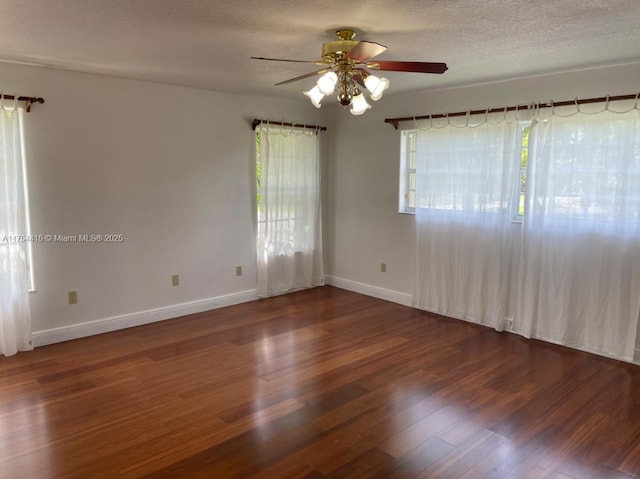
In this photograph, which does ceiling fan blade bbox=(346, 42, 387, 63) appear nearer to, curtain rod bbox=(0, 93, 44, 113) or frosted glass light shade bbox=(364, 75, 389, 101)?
frosted glass light shade bbox=(364, 75, 389, 101)

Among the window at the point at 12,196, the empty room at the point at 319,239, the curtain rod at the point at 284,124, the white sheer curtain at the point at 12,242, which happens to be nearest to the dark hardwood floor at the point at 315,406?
the empty room at the point at 319,239

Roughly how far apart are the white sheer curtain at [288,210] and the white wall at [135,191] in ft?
0.48

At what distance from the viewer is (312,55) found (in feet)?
10.4

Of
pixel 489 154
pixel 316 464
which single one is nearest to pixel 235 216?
pixel 489 154

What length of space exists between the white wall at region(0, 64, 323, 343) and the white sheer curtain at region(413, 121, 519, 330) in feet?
6.08

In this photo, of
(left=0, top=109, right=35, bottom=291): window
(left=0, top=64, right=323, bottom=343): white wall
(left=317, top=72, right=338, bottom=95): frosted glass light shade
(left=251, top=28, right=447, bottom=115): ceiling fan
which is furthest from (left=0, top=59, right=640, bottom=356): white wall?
(left=317, top=72, right=338, bottom=95): frosted glass light shade

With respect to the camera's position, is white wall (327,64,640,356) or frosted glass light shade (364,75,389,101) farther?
white wall (327,64,640,356)

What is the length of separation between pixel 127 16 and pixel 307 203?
3.34m

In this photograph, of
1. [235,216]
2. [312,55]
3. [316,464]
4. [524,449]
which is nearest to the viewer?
[316,464]

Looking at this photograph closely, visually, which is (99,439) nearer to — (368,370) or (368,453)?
(368,453)

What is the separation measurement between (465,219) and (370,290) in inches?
61.2

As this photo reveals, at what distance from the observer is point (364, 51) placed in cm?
245

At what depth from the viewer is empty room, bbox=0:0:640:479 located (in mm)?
2445

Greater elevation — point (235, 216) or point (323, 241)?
point (235, 216)
